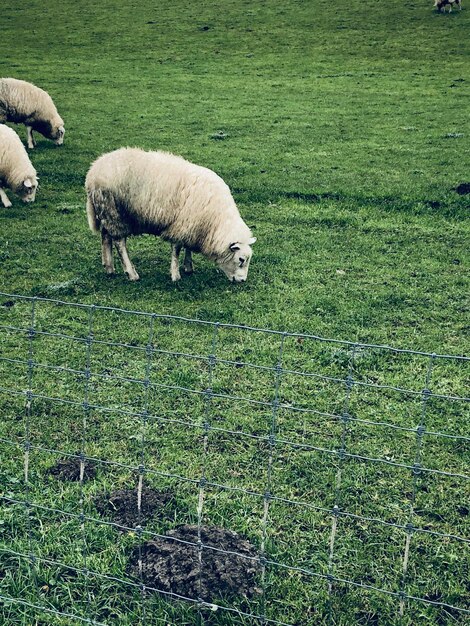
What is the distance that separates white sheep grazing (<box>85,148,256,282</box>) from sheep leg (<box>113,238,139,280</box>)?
0.02 m

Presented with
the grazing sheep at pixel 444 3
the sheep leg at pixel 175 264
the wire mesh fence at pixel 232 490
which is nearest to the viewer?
the wire mesh fence at pixel 232 490

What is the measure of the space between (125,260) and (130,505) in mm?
5085

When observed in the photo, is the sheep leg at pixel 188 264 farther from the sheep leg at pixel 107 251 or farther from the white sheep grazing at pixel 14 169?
the white sheep grazing at pixel 14 169

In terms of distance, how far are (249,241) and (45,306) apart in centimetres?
288

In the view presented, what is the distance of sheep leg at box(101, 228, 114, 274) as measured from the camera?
9.32m

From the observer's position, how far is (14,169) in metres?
12.5

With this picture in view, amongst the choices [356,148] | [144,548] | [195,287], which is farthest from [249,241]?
[356,148]

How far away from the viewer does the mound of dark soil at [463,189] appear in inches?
498

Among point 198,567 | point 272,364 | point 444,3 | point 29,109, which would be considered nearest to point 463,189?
point 272,364

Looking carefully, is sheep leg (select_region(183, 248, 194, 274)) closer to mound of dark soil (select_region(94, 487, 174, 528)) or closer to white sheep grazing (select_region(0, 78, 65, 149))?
mound of dark soil (select_region(94, 487, 174, 528))

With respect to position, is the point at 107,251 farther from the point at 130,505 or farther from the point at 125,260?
the point at 130,505

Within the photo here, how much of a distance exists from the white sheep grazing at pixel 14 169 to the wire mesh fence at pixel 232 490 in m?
6.24

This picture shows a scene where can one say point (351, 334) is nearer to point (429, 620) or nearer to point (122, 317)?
point (122, 317)

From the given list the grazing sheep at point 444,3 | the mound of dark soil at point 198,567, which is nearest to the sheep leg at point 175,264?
the mound of dark soil at point 198,567
